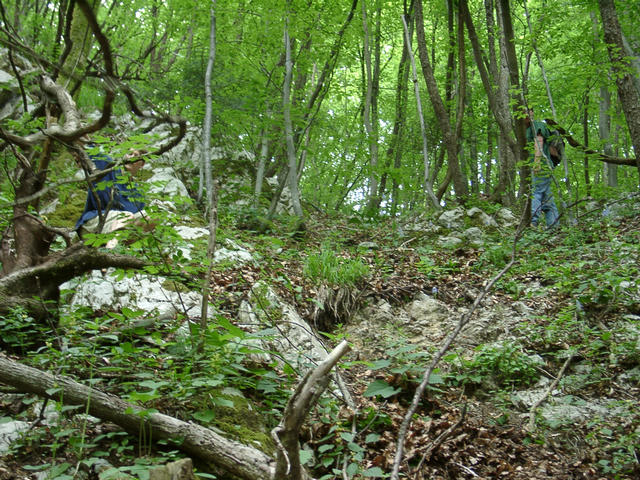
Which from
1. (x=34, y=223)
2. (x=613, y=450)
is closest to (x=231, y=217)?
(x=34, y=223)

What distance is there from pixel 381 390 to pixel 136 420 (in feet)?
5.63

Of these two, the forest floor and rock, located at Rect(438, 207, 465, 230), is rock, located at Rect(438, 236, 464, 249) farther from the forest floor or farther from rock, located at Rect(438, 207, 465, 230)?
the forest floor

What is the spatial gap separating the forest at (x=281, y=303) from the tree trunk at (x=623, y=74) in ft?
0.09

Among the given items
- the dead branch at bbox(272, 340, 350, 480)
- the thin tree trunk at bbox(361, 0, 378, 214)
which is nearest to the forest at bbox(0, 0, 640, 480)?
the dead branch at bbox(272, 340, 350, 480)

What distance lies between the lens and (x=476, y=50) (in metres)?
9.27

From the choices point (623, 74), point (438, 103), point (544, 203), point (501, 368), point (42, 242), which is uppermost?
point (438, 103)

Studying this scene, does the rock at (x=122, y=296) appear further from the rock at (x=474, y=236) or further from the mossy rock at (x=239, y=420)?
the rock at (x=474, y=236)

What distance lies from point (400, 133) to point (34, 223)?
9711 millimetres

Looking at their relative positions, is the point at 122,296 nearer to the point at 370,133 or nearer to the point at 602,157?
the point at 370,133

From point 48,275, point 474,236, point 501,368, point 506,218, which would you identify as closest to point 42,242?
point 48,275

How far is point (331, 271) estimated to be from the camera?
5.32m

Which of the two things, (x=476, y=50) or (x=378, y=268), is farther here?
(x=476, y=50)

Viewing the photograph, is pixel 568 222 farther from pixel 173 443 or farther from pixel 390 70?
pixel 390 70

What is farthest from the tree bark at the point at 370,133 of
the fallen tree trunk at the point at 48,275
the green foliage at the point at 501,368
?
the fallen tree trunk at the point at 48,275
